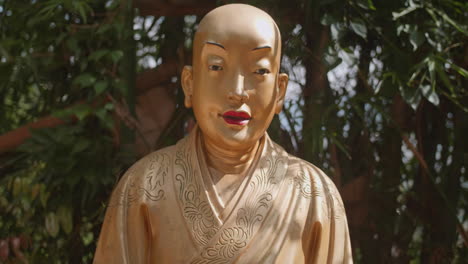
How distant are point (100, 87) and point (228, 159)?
80cm

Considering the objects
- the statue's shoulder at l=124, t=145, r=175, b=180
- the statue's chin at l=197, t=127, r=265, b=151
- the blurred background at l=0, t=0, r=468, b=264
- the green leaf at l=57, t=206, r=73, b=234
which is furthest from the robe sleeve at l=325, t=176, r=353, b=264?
the green leaf at l=57, t=206, r=73, b=234

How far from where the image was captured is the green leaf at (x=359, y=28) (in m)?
2.94

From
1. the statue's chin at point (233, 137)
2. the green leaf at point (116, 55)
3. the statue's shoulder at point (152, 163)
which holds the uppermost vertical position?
the green leaf at point (116, 55)

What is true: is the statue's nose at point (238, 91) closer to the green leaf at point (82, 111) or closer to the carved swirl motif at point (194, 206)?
the carved swirl motif at point (194, 206)

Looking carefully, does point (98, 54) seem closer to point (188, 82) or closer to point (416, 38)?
point (188, 82)

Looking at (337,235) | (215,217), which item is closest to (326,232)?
(337,235)

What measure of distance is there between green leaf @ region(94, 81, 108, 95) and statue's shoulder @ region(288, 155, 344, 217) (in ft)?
3.00

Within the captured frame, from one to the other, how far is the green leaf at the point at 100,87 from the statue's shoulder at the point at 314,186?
914mm

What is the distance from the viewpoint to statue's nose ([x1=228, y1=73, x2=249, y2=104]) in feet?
7.10

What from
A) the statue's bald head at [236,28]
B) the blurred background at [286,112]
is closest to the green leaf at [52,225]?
the blurred background at [286,112]

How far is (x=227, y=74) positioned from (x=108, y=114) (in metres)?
0.86

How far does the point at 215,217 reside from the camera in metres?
2.15

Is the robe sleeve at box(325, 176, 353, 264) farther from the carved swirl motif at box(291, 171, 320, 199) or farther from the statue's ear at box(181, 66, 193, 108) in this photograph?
the statue's ear at box(181, 66, 193, 108)

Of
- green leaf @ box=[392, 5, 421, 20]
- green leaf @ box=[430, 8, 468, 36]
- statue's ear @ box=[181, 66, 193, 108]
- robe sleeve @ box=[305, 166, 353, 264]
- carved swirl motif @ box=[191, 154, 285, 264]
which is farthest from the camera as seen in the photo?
green leaf @ box=[430, 8, 468, 36]
